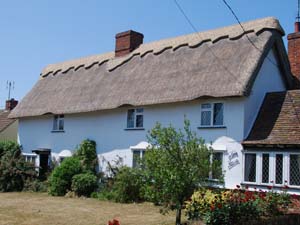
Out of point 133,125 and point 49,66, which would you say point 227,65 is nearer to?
point 133,125

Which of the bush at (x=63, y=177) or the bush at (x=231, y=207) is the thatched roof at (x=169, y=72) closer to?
the bush at (x=63, y=177)

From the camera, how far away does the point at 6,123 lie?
35.2 metres

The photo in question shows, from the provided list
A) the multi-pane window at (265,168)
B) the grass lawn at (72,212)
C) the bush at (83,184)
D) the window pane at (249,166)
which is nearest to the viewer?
the grass lawn at (72,212)

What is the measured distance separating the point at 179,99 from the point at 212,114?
163 cm

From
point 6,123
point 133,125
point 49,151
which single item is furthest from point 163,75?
point 6,123

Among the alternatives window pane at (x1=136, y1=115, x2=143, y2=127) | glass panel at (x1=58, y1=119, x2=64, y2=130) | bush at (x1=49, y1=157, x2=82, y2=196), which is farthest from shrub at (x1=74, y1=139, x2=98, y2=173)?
window pane at (x1=136, y1=115, x2=143, y2=127)

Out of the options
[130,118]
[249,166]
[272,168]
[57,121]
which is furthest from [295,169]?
[57,121]

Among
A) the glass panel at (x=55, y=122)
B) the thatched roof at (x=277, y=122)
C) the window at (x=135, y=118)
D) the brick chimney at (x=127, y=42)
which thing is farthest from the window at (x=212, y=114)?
the glass panel at (x=55, y=122)

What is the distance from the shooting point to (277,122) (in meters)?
16.5

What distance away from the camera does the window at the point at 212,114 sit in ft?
57.7

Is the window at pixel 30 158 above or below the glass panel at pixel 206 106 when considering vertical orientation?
below

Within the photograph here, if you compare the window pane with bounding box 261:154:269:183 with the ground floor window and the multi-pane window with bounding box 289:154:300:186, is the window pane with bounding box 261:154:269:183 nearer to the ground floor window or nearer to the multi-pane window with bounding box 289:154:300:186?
the ground floor window

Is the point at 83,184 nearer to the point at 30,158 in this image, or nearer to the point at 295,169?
the point at 30,158

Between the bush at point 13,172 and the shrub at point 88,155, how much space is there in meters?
3.71
